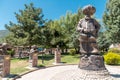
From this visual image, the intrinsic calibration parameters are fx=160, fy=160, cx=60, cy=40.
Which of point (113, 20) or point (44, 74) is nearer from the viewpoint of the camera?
point (44, 74)

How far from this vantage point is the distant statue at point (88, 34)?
905 cm

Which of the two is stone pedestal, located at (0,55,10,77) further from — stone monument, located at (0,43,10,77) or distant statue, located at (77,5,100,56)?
distant statue, located at (77,5,100,56)

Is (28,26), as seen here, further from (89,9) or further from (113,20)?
(89,9)

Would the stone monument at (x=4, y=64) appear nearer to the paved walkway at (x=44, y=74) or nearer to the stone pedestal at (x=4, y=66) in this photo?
the stone pedestal at (x=4, y=66)

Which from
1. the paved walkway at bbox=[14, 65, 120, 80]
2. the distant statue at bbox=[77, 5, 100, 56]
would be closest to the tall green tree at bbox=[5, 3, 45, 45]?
the paved walkway at bbox=[14, 65, 120, 80]

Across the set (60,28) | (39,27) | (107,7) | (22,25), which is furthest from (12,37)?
(107,7)

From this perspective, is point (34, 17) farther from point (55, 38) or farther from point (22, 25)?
point (55, 38)

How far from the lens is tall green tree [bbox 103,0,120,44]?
739 inches

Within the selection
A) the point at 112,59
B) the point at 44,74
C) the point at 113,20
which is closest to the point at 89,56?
the point at 44,74

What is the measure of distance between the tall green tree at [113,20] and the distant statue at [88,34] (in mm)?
10439

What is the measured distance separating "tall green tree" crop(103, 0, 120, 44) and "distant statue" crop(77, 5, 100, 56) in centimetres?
1044

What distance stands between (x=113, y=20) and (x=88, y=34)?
11776 millimetres

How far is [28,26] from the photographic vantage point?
19.9 meters

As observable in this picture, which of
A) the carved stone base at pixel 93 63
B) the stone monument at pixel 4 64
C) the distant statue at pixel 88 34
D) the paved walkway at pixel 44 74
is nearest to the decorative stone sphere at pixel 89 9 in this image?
the distant statue at pixel 88 34
